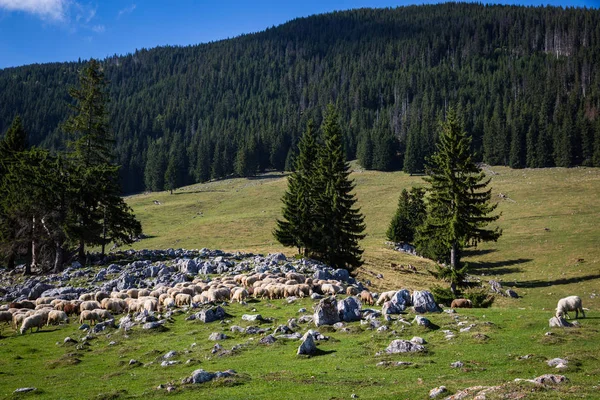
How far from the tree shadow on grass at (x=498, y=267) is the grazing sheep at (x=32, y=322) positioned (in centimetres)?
5315

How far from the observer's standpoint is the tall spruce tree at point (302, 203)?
49.4 m

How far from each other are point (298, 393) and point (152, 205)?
11645 centimetres

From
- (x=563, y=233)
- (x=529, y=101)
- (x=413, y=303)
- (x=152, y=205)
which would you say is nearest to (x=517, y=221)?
(x=563, y=233)

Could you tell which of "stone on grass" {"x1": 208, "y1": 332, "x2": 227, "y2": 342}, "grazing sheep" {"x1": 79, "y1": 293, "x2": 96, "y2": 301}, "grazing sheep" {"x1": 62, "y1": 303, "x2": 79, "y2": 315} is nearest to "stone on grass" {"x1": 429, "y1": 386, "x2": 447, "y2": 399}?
"stone on grass" {"x1": 208, "y1": 332, "x2": 227, "y2": 342}

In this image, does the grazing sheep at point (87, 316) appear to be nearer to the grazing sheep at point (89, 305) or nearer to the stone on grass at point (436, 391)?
the grazing sheep at point (89, 305)

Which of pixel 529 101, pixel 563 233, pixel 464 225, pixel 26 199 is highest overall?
pixel 529 101

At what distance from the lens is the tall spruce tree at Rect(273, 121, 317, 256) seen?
49375 millimetres

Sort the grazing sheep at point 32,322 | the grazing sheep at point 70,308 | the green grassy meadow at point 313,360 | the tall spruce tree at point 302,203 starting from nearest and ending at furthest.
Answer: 1. the green grassy meadow at point 313,360
2. the grazing sheep at point 32,322
3. the grazing sheep at point 70,308
4. the tall spruce tree at point 302,203

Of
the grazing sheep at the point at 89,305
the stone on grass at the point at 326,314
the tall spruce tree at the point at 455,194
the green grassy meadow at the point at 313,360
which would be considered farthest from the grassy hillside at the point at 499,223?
the grazing sheep at the point at 89,305

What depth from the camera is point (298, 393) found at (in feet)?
42.3

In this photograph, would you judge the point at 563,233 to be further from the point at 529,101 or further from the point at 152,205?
the point at 529,101

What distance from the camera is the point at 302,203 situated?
49.7 meters

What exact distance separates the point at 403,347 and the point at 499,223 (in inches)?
2913

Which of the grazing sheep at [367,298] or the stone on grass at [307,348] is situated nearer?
the stone on grass at [307,348]
